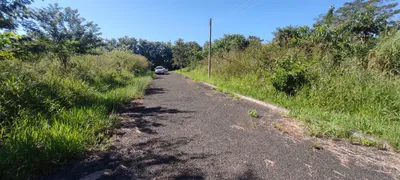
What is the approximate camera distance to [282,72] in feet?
20.4

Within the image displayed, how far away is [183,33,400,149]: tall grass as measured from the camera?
3.44 meters

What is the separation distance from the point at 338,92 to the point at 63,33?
41.2 feet

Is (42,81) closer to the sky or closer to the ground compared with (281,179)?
closer to the sky

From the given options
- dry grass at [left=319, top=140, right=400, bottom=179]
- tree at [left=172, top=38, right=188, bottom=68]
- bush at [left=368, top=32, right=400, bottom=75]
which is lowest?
dry grass at [left=319, top=140, right=400, bottom=179]

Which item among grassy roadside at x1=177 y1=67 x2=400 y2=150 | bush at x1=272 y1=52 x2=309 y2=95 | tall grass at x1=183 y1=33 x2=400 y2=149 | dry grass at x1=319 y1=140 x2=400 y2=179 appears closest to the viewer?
dry grass at x1=319 y1=140 x2=400 y2=179

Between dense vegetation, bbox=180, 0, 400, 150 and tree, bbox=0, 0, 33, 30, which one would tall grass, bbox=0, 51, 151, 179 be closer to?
tree, bbox=0, 0, 33, 30

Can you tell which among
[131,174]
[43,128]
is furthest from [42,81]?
[131,174]

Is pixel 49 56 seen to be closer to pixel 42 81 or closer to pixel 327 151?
pixel 42 81

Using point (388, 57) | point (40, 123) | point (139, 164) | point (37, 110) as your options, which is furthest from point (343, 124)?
point (37, 110)

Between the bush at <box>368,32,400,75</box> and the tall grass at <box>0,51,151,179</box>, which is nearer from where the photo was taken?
the tall grass at <box>0,51,151,179</box>

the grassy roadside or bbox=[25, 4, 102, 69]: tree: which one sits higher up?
bbox=[25, 4, 102, 69]: tree

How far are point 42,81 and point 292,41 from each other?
930 centimetres

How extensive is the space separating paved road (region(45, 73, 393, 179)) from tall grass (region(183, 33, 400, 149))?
1.01m

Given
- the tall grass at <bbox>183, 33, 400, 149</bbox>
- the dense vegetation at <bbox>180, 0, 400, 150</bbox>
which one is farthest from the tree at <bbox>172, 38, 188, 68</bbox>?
the tall grass at <bbox>183, 33, 400, 149</bbox>
